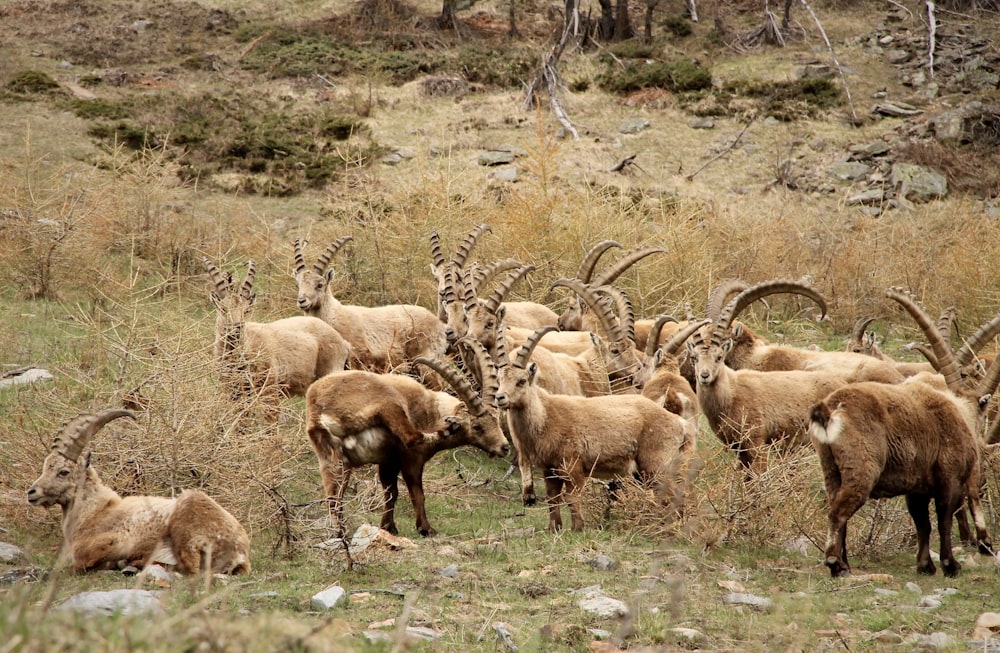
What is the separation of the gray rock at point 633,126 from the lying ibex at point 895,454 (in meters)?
22.5

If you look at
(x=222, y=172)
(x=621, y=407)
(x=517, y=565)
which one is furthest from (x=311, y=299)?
(x=222, y=172)

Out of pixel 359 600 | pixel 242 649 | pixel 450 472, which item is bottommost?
pixel 450 472

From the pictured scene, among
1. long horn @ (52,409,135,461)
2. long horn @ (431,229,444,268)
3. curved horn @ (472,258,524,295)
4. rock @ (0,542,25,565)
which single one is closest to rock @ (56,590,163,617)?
rock @ (0,542,25,565)

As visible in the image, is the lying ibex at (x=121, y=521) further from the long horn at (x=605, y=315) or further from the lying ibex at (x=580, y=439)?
the long horn at (x=605, y=315)

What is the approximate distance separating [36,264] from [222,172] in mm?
10455

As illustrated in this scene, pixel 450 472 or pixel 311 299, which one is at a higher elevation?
pixel 311 299

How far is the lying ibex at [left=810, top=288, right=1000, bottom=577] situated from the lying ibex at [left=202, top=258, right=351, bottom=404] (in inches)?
219

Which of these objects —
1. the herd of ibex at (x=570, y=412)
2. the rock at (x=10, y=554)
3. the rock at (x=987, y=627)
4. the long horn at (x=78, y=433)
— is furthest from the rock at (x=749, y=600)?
the rock at (x=10, y=554)

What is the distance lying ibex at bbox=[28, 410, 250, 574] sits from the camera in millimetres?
7355

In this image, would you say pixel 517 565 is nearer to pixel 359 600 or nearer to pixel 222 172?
pixel 359 600

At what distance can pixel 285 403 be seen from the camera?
11.9 meters

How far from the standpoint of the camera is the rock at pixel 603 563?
772 centimetres

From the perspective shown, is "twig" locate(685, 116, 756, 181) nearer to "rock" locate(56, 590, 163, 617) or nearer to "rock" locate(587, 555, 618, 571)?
"rock" locate(587, 555, 618, 571)

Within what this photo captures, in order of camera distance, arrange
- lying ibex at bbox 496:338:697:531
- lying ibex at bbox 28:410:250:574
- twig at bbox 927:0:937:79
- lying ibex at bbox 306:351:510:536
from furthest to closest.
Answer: twig at bbox 927:0:937:79
lying ibex at bbox 496:338:697:531
lying ibex at bbox 306:351:510:536
lying ibex at bbox 28:410:250:574
